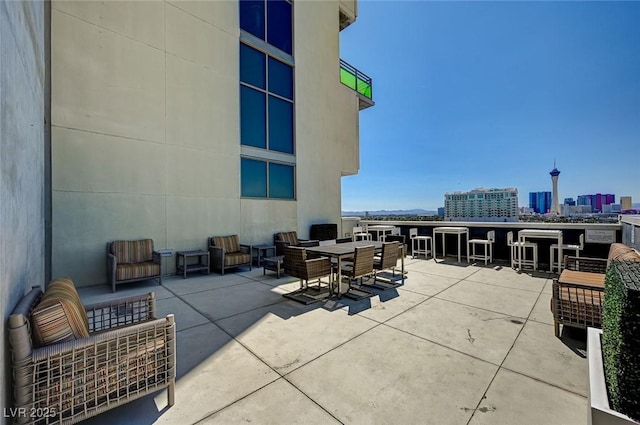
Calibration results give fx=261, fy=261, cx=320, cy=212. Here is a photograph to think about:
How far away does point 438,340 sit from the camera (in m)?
2.79

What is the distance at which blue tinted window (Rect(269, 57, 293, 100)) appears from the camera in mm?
8156

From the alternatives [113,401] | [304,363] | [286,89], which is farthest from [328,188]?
[113,401]

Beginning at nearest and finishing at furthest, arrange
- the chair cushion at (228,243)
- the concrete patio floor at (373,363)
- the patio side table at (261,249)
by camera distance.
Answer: the concrete patio floor at (373,363) → the chair cushion at (228,243) → the patio side table at (261,249)

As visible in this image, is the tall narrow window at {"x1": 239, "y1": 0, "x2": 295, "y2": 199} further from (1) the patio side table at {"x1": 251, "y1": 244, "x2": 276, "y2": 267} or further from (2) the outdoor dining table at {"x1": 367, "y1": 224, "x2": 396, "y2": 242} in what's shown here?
(2) the outdoor dining table at {"x1": 367, "y1": 224, "x2": 396, "y2": 242}

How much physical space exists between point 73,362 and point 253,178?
6.49m

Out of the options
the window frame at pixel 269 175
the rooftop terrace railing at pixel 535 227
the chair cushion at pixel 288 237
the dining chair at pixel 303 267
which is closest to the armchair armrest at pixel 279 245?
the chair cushion at pixel 288 237

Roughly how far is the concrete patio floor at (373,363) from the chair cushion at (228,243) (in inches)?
92.5

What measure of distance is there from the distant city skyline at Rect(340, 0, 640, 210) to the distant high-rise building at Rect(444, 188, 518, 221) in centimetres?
45

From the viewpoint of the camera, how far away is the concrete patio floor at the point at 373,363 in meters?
1.77

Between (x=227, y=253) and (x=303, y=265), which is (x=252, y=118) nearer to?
(x=227, y=253)

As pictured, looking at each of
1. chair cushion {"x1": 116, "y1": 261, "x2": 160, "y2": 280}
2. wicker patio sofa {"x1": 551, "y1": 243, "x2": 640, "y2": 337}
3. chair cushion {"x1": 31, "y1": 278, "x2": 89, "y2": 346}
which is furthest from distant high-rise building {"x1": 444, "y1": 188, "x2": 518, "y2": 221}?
chair cushion {"x1": 31, "y1": 278, "x2": 89, "y2": 346}

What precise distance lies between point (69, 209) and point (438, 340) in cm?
657

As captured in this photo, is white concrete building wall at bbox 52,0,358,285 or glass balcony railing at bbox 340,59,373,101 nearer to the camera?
white concrete building wall at bbox 52,0,358,285

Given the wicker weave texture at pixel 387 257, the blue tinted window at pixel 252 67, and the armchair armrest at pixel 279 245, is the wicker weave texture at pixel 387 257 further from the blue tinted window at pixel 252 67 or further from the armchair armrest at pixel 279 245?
the blue tinted window at pixel 252 67
